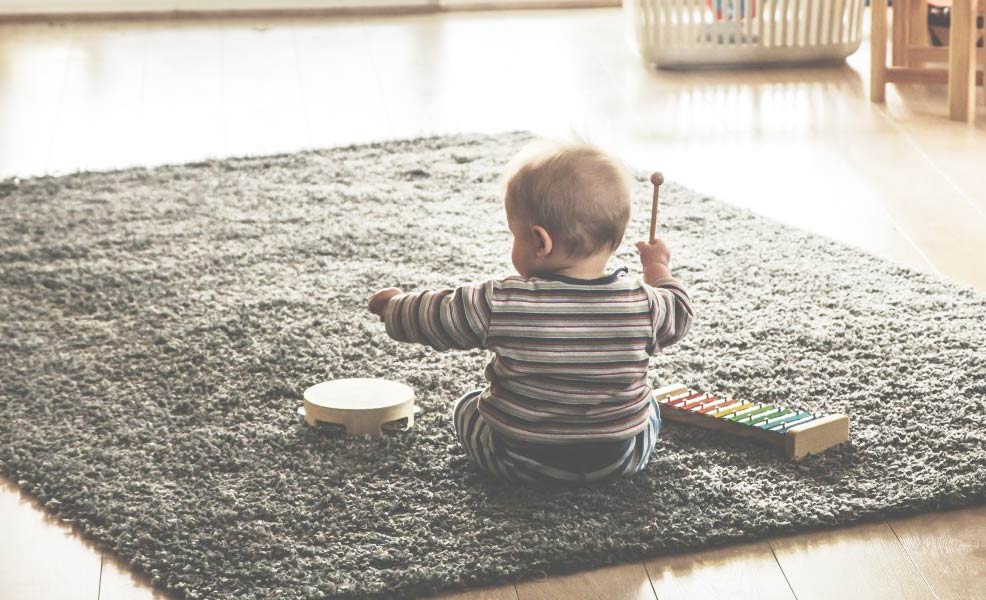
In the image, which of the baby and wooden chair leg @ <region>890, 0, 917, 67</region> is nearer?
the baby

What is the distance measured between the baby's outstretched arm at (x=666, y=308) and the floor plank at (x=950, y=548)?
0.30 meters

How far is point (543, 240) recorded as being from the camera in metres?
1.30

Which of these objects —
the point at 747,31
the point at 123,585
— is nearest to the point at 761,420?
the point at 123,585

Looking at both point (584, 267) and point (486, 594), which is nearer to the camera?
point (486, 594)

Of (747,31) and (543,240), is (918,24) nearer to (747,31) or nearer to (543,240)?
(747,31)

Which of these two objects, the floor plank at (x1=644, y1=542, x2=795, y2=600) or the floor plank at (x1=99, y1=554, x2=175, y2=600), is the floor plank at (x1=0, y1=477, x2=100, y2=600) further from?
the floor plank at (x1=644, y1=542, x2=795, y2=600)

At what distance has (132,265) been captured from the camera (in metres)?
2.13

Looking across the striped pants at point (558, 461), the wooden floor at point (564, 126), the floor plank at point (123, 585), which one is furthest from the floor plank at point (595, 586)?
the floor plank at point (123, 585)

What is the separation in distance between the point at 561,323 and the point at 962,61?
2.08 metres

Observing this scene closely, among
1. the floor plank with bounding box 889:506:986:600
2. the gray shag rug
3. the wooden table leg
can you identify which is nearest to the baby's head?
the gray shag rug

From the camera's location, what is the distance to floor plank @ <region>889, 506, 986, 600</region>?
48.1 inches

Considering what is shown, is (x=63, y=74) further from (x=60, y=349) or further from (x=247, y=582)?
(x=247, y=582)

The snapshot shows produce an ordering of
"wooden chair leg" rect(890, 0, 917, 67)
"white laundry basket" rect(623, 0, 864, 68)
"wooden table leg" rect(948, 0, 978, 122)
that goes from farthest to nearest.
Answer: "white laundry basket" rect(623, 0, 864, 68), "wooden chair leg" rect(890, 0, 917, 67), "wooden table leg" rect(948, 0, 978, 122)

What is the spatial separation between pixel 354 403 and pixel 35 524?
0.38m
